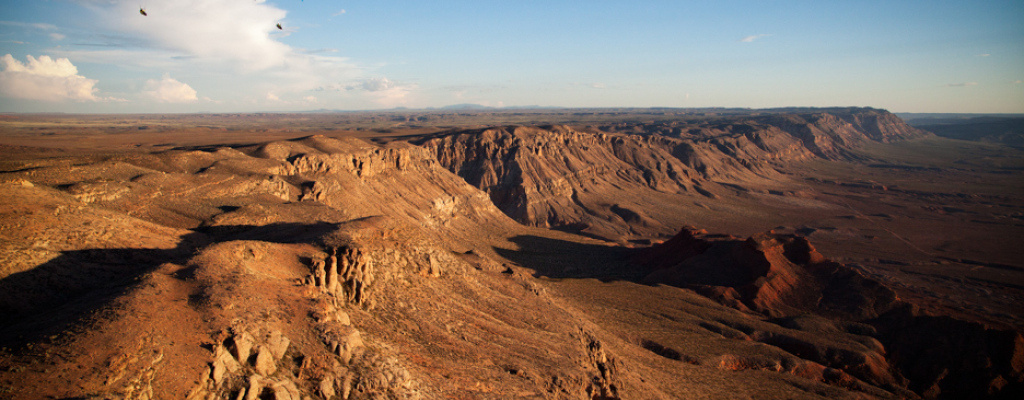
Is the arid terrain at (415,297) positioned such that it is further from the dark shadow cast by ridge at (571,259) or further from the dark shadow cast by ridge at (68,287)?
the dark shadow cast by ridge at (571,259)

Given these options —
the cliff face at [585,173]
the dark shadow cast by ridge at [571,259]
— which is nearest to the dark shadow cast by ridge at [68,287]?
the dark shadow cast by ridge at [571,259]

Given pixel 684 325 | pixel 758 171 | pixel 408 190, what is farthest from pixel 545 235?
pixel 758 171

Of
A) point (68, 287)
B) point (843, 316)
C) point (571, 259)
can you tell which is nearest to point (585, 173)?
point (571, 259)

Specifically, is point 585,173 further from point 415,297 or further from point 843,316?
point 415,297

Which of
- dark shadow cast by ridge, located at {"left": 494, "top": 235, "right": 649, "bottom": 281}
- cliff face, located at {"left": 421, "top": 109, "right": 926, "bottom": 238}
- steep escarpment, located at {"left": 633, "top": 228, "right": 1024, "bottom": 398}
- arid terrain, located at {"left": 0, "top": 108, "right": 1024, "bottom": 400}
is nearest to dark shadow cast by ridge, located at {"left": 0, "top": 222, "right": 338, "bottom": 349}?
arid terrain, located at {"left": 0, "top": 108, "right": 1024, "bottom": 400}

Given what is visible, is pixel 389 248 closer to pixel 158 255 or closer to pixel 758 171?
pixel 158 255

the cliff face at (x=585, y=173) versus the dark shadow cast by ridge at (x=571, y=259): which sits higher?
the cliff face at (x=585, y=173)
